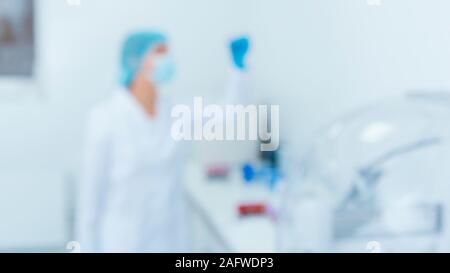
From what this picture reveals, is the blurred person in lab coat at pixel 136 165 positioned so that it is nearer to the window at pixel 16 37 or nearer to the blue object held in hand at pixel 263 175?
the blue object held in hand at pixel 263 175

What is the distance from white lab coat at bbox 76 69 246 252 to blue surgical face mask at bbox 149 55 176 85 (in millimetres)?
64

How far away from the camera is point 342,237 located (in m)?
0.76

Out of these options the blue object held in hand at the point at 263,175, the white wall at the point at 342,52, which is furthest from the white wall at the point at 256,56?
the blue object held in hand at the point at 263,175

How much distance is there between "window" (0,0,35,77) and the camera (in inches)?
49.6

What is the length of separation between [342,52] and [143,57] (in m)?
0.50

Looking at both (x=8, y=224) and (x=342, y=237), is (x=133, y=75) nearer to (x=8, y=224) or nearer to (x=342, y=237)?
(x=8, y=224)

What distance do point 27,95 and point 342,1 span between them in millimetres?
1269

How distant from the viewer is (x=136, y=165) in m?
1.14

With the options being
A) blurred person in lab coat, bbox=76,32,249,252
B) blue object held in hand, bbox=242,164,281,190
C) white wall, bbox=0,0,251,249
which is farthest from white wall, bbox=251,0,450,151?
white wall, bbox=0,0,251,249

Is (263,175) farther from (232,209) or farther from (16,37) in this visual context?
(16,37)

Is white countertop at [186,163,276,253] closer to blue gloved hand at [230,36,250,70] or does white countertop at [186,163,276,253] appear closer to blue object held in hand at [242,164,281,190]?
blue object held in hand at [242,164,281,190]

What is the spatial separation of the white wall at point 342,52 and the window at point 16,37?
0.57 m

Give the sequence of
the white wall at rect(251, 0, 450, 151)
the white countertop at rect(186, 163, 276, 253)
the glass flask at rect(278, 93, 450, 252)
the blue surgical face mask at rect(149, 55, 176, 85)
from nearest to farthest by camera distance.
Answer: the white wall at rect(251, 0, 450, 151) → the glass flask at rect(278, 93, 450, 252) → the white countertop at rect(186, 163, 276, 253) → the blue surgical face mask at rect(149, 55, 176, 85)
